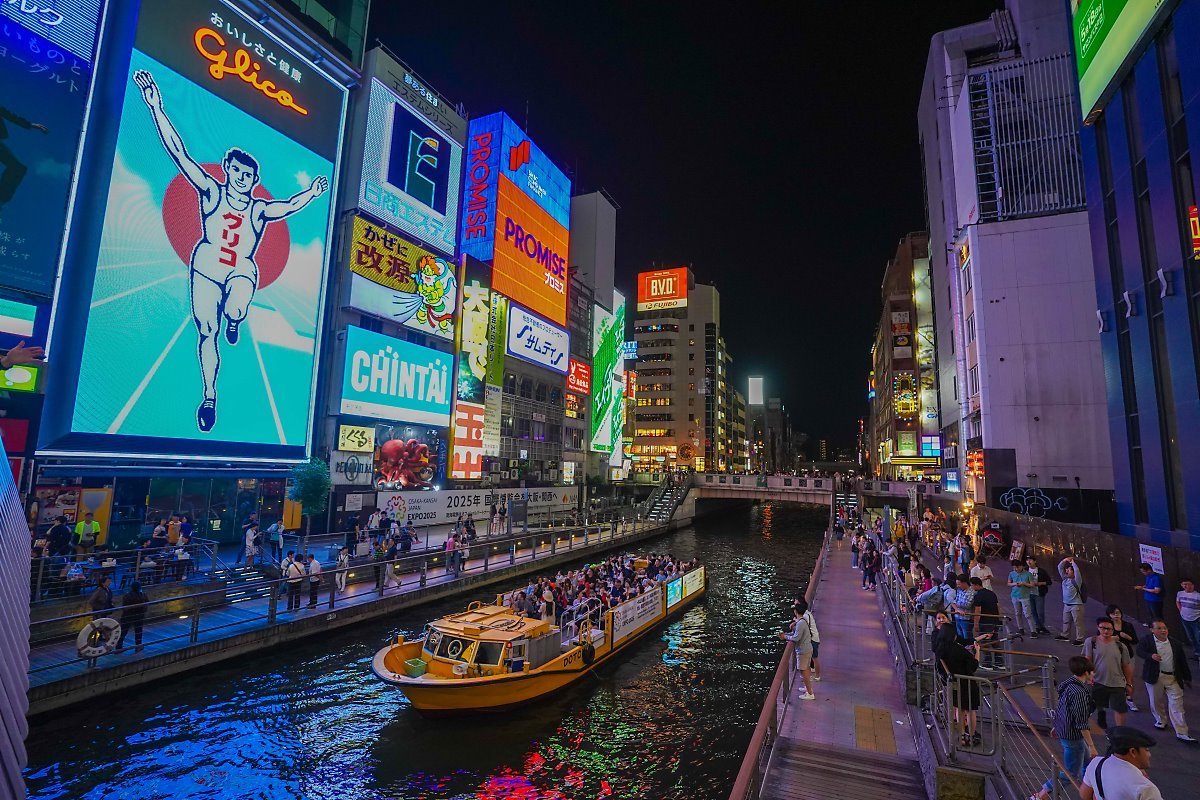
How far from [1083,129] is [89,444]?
40.5m

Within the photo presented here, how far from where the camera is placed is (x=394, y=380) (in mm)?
38562

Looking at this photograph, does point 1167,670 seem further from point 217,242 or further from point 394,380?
point 394,380

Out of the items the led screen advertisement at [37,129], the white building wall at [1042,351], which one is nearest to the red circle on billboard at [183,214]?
the led screen advertisement at [37,129]

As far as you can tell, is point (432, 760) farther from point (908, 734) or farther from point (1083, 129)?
point (1083, 129)

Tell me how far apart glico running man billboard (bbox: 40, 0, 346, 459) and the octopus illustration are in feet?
23.6

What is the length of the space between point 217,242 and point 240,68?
9447 millimetres

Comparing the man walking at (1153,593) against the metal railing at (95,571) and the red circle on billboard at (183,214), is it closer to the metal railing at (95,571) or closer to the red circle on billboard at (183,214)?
the metal railing at (95,571)

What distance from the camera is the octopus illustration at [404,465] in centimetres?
3819

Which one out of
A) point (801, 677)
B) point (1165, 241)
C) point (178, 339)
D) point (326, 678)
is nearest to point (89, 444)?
point (178, 339)

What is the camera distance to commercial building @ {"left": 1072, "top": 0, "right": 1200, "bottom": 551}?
53.6 feet

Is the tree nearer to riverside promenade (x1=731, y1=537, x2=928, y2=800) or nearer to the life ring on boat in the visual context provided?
the life ring on boat

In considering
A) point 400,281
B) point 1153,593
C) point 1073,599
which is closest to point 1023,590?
point 1073,599

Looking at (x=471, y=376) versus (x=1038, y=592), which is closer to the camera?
(x=1038, y=592)

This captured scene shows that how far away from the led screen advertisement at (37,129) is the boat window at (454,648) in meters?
20.7
